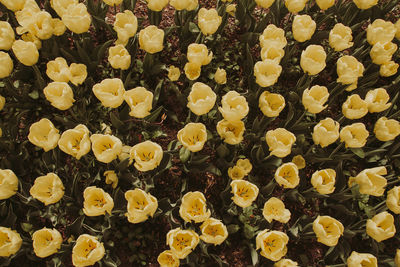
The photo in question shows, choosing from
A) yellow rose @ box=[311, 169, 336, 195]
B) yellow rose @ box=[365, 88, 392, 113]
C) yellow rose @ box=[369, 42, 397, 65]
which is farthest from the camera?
yellow rose @ box=[369, 42, 397, 65]

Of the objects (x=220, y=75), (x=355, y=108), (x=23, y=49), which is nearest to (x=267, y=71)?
(x=220, y=75)

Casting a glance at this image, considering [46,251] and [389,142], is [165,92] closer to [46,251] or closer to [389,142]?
[46,251]

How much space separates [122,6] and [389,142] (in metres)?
2.85

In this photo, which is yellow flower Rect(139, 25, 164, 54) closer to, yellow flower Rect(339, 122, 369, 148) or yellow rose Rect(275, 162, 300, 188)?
yellow rose Rect(275, 162, 300, 188)

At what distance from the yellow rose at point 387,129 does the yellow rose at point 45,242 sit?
2651 mm

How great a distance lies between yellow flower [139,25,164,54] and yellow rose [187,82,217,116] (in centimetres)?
55

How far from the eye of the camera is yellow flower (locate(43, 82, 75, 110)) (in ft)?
8.00

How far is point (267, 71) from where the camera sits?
2.74 metres

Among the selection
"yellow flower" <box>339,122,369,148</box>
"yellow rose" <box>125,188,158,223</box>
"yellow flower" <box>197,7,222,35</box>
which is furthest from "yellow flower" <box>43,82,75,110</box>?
"yellow flower" <box>339,122,369,148</box>

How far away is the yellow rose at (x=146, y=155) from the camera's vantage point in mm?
2293

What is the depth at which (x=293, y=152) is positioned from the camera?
9.62 feet

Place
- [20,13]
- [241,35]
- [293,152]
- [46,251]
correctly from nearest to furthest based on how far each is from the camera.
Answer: [46,251], [20,13], [293,152], [241,35]

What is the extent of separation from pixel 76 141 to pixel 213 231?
1191 mm

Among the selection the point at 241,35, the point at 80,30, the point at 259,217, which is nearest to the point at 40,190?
the point at 80,30
